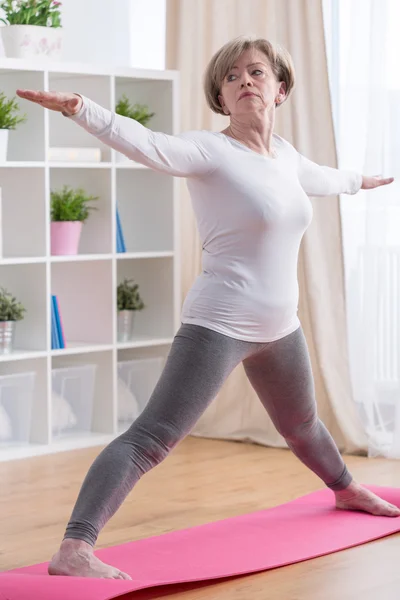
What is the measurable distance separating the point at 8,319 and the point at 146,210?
0.85m

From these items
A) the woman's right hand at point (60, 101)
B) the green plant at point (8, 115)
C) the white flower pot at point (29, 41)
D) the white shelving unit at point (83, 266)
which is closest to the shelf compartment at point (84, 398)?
the white shelving unit at point (83, 266)

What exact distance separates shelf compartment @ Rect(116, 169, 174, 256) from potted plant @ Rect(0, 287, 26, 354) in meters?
0.70

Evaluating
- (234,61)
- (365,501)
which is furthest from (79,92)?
(365,501)

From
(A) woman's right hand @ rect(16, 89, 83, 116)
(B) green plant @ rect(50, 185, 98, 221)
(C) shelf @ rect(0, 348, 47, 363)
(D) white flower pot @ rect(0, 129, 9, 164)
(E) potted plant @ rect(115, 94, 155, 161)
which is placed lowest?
(C) shelf @ rect(0, 348, 47, 363)

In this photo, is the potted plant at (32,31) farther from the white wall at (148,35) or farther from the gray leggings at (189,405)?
the gray leggings at (189,405)

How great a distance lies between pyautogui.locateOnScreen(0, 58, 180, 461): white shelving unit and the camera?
13.7ft

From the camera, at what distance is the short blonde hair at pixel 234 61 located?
2.71m

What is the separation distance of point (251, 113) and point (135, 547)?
111cm

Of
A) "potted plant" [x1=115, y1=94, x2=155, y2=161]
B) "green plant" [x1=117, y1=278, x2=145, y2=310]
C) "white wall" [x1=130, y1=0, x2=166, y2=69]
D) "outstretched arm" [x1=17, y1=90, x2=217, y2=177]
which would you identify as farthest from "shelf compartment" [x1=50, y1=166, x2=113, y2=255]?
"outstretched arm" [x1=17, y1=90, x2=217, y2=177]

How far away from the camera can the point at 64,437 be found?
4305 mm

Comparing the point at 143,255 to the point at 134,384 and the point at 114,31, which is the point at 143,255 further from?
the point at 114,31

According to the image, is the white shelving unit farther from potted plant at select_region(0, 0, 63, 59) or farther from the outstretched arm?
the outstretched arm

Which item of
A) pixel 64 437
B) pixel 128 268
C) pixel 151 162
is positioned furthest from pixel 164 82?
pixel 151 162

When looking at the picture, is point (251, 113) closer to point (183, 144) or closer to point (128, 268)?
point (183, 144)
